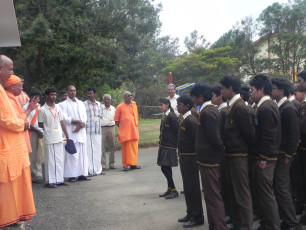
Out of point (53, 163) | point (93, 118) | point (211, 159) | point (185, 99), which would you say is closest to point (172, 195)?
point (185, 99)

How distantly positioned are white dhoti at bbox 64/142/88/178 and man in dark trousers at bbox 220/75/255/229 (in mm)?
4740

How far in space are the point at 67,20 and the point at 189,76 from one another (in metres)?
25.9

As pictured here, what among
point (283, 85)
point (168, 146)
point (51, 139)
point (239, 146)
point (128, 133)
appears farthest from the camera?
point (128, 133)

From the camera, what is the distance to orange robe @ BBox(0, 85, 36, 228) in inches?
172

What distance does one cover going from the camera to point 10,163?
14.5 ft

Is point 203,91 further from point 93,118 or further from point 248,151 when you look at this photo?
point 93,118

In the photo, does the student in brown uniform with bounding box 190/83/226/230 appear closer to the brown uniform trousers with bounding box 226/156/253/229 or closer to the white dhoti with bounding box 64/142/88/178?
the brown uniform trousers with bounding box 226/156/253/229

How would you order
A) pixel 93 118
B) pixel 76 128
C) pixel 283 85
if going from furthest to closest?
pixel 93 118, pixel 76 128, pixel 283 85

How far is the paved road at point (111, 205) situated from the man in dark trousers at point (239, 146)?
2.65 feet

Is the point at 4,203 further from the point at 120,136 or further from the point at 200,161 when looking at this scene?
the point at 120,136

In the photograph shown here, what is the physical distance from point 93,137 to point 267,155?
18.3 feet

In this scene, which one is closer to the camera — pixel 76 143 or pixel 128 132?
pixel 76 143

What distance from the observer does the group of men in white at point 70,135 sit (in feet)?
24.5

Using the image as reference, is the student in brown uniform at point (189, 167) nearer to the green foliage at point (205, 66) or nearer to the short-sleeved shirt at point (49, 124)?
the short-sleeved shirt at point (49, 124)
